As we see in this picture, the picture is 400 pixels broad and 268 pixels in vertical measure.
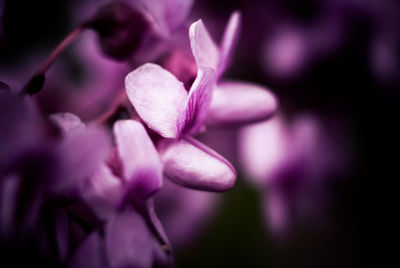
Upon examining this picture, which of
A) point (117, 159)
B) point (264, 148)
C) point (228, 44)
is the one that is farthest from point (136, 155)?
point (264, 148)

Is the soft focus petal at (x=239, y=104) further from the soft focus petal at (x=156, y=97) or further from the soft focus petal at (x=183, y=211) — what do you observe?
the soft focus petal at (x=183, y=211)

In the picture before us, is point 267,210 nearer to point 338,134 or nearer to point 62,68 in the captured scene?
point 338,134

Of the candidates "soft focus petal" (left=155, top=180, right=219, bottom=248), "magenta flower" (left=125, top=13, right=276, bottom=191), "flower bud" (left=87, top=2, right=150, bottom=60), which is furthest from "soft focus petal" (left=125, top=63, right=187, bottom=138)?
"soft focus petal" (left=155, top=180, right=219, bottom=248)

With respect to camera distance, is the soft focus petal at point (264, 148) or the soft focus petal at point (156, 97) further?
the soft focus petal at point (264, 148)

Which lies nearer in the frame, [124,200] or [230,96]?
[124,200]

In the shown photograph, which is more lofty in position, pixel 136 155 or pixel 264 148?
pixel 136 155

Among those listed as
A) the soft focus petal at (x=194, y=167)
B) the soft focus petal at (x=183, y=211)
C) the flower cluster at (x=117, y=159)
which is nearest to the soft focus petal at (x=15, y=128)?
the flower cluster at (x=117, y=159)

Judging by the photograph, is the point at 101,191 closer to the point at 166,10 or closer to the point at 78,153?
the point at 78,153
